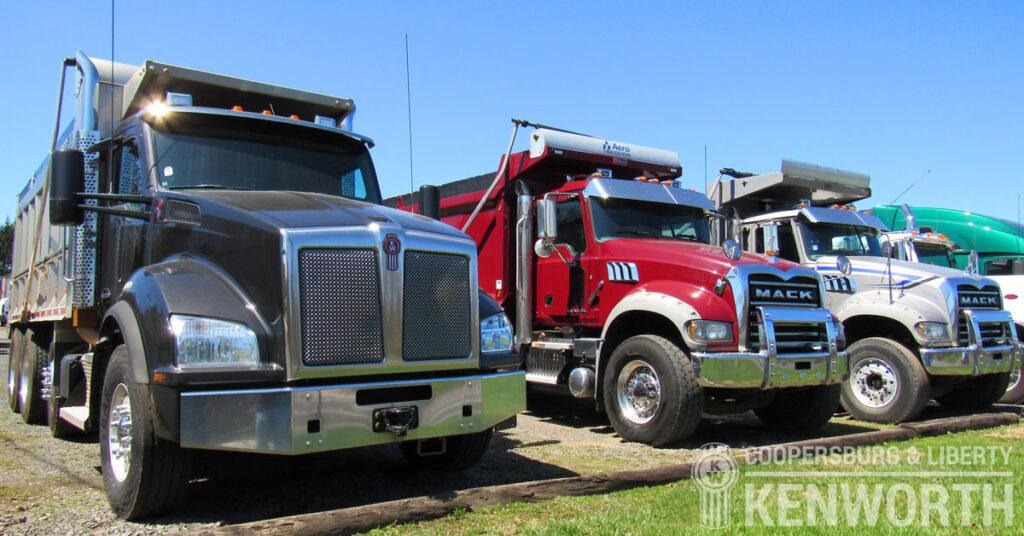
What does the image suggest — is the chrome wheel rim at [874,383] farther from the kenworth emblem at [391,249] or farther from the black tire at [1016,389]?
the kenworth emblem at [391,249]

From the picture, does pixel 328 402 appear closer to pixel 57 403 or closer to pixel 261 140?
pixel 261 140

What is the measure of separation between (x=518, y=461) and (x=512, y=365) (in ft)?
4.88

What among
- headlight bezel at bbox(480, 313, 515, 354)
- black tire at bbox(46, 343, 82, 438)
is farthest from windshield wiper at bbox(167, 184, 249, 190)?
black tire at bbox(46, 343, 82, 438)

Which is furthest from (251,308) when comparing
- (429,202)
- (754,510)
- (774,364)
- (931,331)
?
(931,331)

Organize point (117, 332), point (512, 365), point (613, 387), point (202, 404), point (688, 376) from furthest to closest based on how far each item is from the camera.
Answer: point (613, 387) → point (688, 376) → point (512, 365) → point (117, 332) → point (202, 404)

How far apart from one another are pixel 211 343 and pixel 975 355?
27.7 ft

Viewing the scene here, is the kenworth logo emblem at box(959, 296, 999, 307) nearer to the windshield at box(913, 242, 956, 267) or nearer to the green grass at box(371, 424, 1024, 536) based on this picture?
the windshield at box(913, 242, 956, 267)

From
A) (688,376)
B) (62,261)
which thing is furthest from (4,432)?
(688,376)

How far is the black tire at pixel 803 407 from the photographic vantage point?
25.9ft

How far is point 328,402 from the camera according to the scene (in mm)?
4121

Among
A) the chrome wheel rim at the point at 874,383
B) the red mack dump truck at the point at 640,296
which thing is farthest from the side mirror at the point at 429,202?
the chrome wheel rim at the point at 874,383

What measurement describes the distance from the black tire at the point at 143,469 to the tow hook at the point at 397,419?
1.08 meters

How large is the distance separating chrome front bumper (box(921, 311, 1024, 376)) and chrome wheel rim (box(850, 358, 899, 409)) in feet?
1.35

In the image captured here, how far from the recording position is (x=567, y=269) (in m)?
8.70
